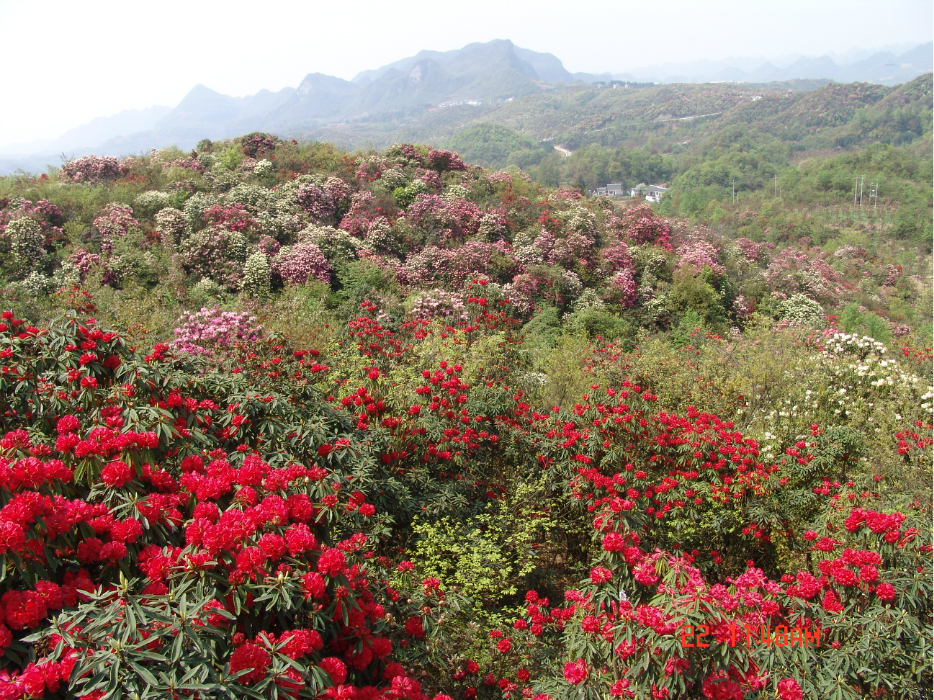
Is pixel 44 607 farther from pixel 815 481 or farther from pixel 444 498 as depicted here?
pixel 815 481

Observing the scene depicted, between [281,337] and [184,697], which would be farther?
[281,337]

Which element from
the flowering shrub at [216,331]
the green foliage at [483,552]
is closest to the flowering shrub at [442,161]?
the flowering shrub at [216,331]

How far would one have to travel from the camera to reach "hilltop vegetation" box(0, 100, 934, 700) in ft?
6.30

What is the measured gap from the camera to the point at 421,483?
4.78m

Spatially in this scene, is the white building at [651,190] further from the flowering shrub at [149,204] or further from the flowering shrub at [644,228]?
the flowering shrub at [149,204]

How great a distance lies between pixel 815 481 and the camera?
5.31m

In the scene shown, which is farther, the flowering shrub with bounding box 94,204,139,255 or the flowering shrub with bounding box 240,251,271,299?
the flowering shrub with bounding box 94,204,139,255

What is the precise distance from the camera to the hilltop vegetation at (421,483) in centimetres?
192

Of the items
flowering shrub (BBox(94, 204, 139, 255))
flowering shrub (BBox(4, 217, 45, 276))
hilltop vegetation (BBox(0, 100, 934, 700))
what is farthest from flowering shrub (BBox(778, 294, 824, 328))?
flowering shrub (BBox(4, 217, 45, 276))

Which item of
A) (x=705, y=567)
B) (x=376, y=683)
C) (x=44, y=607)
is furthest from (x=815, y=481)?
(x=44, y=607)

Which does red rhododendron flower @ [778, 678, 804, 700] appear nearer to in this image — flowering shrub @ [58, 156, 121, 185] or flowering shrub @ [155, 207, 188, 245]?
flowering shrub @ [155, 207, 188, 245]

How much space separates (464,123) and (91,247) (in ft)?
547

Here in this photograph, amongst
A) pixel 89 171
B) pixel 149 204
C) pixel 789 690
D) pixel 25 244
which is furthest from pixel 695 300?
pixel 89 171
